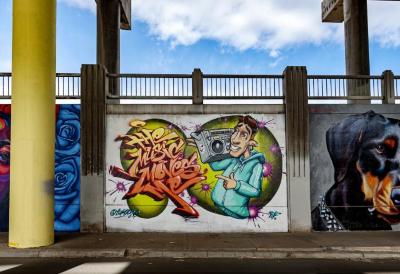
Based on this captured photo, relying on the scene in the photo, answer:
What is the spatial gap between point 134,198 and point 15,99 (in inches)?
184

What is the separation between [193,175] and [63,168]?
13.6 feet

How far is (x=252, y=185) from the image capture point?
44.4ft

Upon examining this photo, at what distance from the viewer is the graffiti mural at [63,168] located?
43.7 feet

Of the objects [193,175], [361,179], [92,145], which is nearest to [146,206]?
[193,175]

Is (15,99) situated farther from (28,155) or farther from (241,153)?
(241,153)

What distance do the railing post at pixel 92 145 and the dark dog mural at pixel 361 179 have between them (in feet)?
22.7

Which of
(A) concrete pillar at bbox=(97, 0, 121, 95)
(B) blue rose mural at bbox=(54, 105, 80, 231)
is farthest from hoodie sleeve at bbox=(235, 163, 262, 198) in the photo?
(A) concrete pillar at bbox=(97, 0, 121, 95)

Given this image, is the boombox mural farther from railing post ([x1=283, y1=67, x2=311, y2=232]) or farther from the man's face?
railing post ([x1=283, y1=67, x2=311, y2=232])

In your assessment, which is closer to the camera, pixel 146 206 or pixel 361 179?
pixel 146 206

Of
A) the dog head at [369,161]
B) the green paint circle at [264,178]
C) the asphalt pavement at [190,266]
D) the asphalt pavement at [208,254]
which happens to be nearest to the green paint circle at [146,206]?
the asphalt pavement at [208,254]

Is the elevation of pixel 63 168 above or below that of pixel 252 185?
above

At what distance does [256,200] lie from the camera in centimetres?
1349

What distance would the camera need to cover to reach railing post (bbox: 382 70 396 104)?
564 inches

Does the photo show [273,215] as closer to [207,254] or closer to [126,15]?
[207,254]
